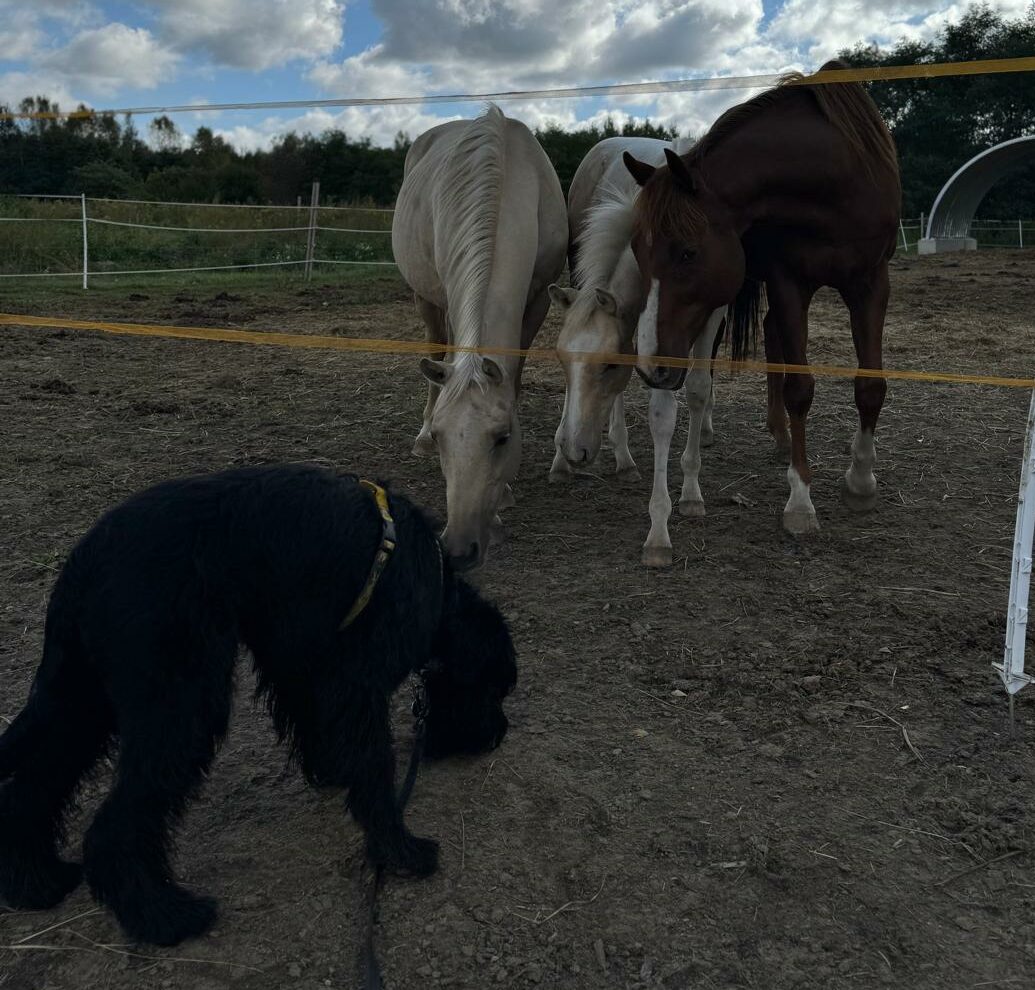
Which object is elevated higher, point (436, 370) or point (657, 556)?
point (436, 370)

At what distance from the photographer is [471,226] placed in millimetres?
4250

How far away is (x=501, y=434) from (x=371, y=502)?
150cm

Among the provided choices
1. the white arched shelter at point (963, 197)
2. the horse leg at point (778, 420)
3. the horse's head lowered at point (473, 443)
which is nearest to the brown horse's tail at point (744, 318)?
the horse leg at point (778, 420)

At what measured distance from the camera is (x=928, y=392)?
6832 mm

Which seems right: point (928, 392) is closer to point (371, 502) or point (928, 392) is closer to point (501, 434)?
point (501, 434)

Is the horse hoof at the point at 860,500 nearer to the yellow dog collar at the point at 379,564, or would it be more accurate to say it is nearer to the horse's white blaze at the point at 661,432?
the horse's white blaze at the point at 661,432

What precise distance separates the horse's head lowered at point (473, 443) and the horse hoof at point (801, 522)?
1.50 m

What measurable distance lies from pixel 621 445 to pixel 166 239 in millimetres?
14356

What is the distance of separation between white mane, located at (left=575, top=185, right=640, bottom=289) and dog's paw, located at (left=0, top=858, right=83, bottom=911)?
3118 millimetres

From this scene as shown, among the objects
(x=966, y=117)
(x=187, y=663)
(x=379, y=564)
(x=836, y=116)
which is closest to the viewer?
(x=187, y=663)

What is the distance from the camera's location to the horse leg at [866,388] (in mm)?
4305

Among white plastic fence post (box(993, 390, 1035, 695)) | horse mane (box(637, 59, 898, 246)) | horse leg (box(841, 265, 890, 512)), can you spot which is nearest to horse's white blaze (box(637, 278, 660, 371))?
horse mane (box(637, 59, 898, 246))

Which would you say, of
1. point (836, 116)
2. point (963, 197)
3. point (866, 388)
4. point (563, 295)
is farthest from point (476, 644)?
point (963, 197)

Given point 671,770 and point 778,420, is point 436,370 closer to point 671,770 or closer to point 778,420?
point 671,770
